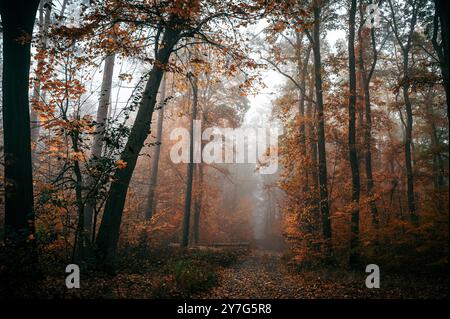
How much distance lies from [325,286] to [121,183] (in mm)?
6410

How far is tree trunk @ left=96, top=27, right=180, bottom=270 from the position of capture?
744cm

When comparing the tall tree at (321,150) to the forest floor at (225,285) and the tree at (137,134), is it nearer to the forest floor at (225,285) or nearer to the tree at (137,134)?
the forest floor at (225,285)

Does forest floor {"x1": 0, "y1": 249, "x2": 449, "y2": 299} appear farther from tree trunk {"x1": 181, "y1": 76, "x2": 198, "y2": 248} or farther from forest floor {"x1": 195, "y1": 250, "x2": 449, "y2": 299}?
tree trunk {"x1": 181, "y1": 76, "x2": 198, "y2": 248}

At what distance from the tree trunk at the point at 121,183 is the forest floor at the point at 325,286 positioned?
2736 millimetres

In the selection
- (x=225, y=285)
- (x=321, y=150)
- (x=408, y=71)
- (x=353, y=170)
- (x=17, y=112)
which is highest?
(x=408, y=71)

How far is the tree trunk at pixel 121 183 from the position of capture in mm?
7438

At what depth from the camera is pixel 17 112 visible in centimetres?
630

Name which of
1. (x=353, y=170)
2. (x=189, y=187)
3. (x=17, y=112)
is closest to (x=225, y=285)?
(x=353, y=170)

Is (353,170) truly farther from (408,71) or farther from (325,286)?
(408,71)

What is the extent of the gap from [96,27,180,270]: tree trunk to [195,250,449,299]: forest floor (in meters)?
2.74

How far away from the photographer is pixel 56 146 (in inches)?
291

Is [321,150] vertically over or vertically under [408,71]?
under

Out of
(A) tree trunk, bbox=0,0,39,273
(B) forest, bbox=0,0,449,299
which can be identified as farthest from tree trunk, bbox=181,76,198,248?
(A) tree trunk, bbox=0,0,39,273

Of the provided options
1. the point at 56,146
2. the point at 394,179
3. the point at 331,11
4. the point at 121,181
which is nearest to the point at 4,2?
the point at 56,146
